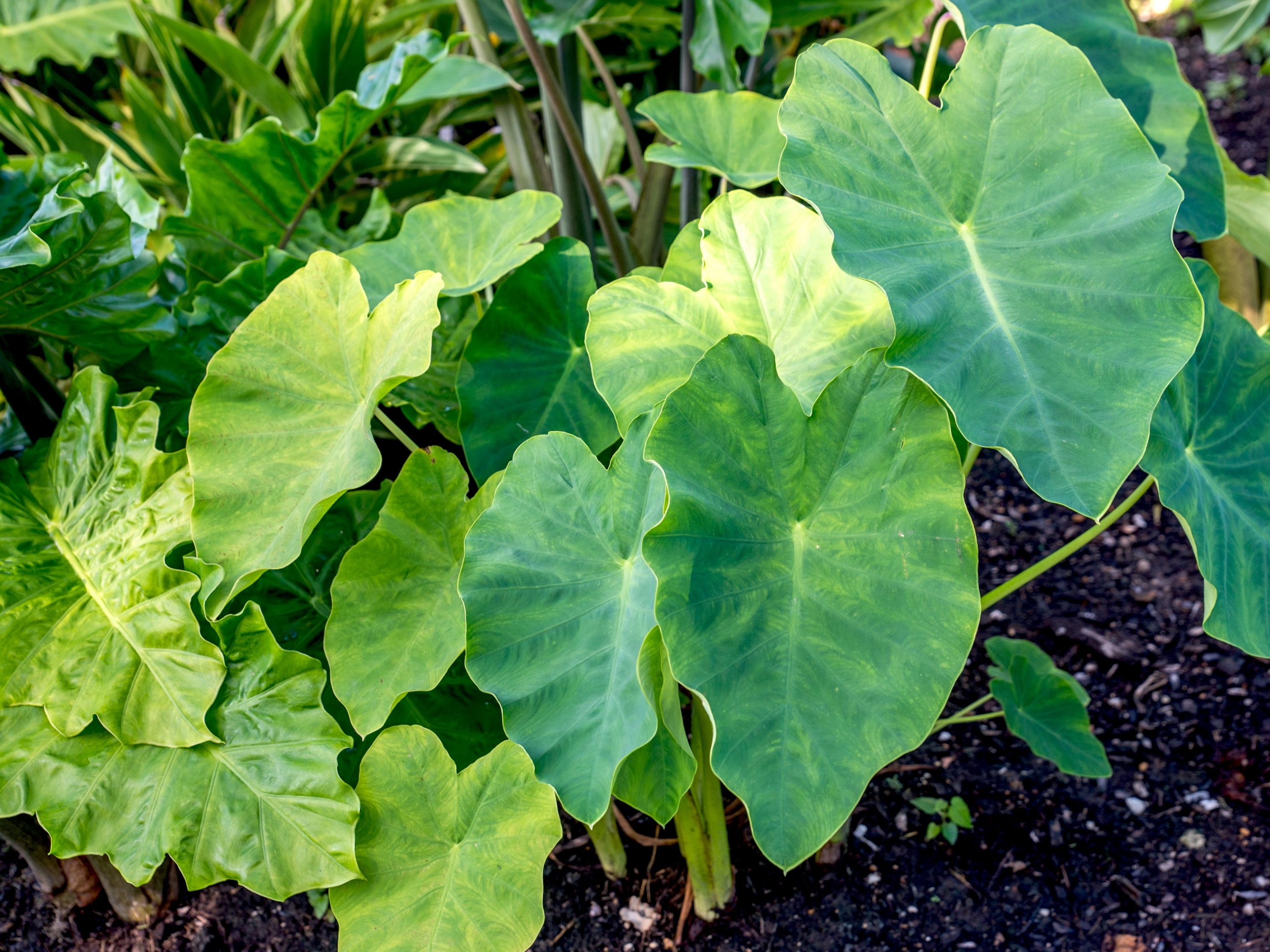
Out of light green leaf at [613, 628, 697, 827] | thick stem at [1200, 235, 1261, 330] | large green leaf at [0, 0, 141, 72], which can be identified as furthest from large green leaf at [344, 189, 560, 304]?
thick stem at [1200, 235, 1261, 330]

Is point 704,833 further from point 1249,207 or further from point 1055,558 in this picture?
point 1249,207

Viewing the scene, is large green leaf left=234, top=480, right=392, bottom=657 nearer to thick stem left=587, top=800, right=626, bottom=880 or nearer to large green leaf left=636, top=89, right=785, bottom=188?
thick stem left=587, top=800, right=626, bottom=880

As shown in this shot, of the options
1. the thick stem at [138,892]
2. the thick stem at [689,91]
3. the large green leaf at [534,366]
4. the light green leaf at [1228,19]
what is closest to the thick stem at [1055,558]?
the large green leaf at [534,366]

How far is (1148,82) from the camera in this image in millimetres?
1130

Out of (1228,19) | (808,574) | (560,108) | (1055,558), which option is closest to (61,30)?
(560,108)

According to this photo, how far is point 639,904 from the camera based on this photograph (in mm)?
1186

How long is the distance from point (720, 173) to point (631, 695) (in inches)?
26.2

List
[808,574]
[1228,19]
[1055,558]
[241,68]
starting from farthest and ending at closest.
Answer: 1. [1228,19]
2. [241,68]
3. [1055,558]
4. [808,574]

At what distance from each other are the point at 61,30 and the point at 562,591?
2.00m

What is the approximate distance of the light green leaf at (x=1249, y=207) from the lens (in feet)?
4.03

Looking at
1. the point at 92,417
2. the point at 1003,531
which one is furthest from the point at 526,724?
the point at 1003,531

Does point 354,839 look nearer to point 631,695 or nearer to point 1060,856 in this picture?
point 631,695

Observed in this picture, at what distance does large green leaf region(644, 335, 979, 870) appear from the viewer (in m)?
0.71

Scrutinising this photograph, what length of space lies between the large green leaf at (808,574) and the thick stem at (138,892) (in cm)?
91
